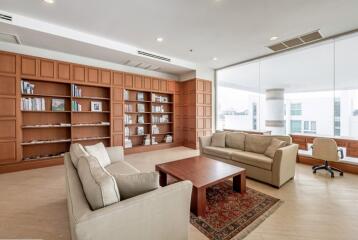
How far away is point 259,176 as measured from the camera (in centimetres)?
304

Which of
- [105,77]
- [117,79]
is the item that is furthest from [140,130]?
[105,77]

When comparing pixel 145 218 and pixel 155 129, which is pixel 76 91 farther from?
pixel 145 218

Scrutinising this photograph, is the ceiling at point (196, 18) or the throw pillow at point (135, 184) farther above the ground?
the ceiling at point (196, 18)

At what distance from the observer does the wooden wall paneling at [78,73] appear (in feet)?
14.0

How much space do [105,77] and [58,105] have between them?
1389 millimetres

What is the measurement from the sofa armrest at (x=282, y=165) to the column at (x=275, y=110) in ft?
11.1

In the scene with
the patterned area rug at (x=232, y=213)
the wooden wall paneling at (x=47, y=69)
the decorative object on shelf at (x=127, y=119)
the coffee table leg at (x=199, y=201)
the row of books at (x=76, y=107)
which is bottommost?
the patterned area rug at (x=232, y=213)

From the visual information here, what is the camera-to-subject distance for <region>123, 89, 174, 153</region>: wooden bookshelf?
17.9 ft

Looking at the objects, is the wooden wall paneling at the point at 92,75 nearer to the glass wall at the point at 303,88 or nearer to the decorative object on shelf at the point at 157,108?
the decorative object on shelf at the point at 157,108

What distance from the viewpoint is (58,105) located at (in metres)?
4.25

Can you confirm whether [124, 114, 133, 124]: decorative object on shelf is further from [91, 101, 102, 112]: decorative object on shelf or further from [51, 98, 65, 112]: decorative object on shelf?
[51, 98, 65, 112]: decorative object on shelf

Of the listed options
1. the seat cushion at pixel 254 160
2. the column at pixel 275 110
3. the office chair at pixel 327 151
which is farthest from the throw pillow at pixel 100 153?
the column at pixel 275 110

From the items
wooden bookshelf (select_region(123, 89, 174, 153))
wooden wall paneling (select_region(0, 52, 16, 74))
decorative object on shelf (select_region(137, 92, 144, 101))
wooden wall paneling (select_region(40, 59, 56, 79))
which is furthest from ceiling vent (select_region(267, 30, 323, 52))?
wooden wall paneling (select_region(0, 52, 16, 74))

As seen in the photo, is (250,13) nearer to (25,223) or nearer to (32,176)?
(25,223)
